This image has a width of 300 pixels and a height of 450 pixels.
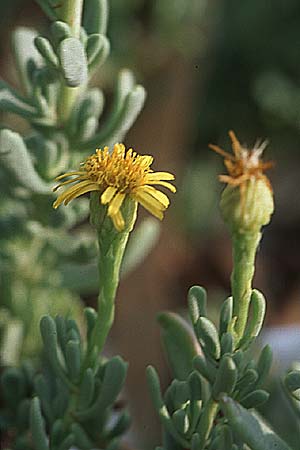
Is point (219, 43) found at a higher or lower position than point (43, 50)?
higher

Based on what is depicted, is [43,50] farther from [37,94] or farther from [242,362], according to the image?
[242,362]

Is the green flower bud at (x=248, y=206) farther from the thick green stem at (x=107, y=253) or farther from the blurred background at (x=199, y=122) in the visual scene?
the blurred background at (x=199, y=122)

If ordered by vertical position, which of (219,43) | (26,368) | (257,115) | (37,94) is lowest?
(26,368)

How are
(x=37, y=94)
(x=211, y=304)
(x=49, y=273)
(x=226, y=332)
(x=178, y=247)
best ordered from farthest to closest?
(x=178, y=247) < (x=211, y=304) < (x=49, y=273) < (x=37, y=94) < (x=226, y=332)

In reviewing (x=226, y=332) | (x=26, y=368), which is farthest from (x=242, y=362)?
(x=26, y=368)

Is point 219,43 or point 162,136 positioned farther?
point 219,43

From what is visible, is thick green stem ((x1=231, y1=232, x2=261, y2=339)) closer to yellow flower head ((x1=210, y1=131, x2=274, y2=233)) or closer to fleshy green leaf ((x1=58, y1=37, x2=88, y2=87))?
yellow flower head ((x1=210, y1=131, x2=274, y2=233))

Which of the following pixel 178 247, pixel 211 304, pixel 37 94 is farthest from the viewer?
pixel 178 247

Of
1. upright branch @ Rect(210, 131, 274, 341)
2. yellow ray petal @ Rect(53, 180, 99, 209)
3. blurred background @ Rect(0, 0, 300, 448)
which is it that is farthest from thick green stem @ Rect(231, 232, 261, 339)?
blurred background @ Rect(0, 0, 300, 448)
